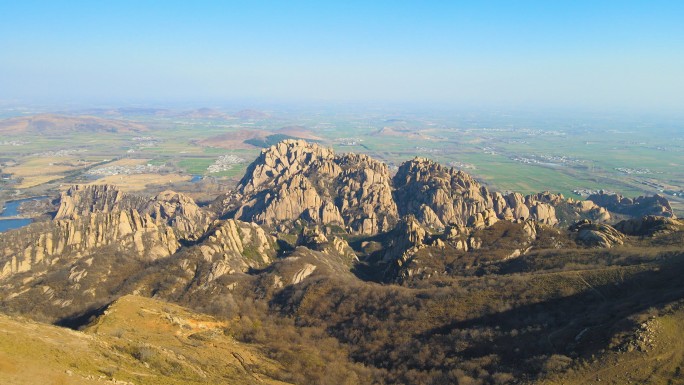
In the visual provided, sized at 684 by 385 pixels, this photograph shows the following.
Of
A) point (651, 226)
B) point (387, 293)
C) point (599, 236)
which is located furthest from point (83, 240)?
point (651, 226)

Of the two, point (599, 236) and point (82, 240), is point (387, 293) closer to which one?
point (599, 236)

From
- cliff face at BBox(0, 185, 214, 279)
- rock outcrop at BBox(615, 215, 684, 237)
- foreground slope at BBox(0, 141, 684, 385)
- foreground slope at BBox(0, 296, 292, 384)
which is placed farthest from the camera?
cliff face at BBox(0, 185, 214, 279)

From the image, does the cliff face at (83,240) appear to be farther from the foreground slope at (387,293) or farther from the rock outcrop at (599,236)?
the rock outcrop at (599,236)

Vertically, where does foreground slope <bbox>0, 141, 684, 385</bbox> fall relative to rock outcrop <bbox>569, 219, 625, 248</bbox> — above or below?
below

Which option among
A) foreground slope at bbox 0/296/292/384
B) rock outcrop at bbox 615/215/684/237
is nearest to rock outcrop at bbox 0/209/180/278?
foreground slope at bbox 0/296/292/384

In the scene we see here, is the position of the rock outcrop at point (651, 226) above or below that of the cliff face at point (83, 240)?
above

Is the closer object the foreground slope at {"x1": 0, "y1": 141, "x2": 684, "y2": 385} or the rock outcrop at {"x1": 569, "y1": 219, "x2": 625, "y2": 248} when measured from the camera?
the foreground slope at {"x1": 0, "y1": 141, "x2": 684, "y2": 385}

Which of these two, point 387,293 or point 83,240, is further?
point 83,240

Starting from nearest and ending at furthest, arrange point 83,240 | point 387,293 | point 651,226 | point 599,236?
point 387,293 → point 599,236 → point 651,226 → point 83,240

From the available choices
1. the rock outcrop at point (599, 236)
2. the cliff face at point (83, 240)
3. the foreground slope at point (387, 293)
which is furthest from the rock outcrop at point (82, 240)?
the rock outcrop at point (599, 236)

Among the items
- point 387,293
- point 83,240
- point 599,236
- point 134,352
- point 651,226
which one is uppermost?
point 651,226

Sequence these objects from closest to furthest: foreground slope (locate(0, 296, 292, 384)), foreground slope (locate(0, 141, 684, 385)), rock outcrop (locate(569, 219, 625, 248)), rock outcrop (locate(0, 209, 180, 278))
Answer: foreground slope (locate(0, 296, 292, 384)) → foreground slope (locate(0, 141, 684, 385)) → rock outcrop (locate(569, 219, 625, 248)) → rock outcrop (locate(0, 209, 180, 278))

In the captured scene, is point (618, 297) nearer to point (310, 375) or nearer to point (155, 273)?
point (310, 375)

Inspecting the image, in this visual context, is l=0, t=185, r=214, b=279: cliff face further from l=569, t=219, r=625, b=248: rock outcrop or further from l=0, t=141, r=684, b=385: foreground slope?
l=569, t=219, r=625, b=248: rock outcrop
